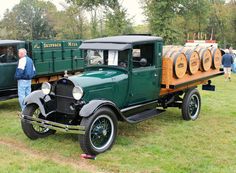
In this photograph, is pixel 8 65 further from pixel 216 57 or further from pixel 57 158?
pixel 216 57

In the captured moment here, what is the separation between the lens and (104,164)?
550 centimetres

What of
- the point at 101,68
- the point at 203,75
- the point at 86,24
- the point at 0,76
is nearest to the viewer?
the point at 101,68

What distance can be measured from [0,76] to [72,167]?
→ 4.82 m

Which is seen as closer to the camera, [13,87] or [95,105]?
[95,105]

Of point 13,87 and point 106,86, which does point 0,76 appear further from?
point 106,86

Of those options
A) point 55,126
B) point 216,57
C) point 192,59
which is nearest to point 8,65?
point 55,126

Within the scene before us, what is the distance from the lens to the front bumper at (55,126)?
18.4 ft

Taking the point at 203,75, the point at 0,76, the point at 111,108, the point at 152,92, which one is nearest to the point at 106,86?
the point at 111,108

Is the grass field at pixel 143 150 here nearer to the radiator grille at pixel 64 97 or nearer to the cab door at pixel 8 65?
the radiator grille at pixel 64 97

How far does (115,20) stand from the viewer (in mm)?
33719

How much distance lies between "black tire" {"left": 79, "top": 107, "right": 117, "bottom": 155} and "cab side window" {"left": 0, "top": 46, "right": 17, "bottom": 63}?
4.50 meters

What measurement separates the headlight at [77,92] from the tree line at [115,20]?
26563 millimetres

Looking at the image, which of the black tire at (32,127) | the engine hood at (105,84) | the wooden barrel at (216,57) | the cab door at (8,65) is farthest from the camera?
the cab door at (8,65)

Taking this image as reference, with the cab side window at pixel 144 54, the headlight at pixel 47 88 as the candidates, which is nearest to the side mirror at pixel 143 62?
the cab side window at pixel 144 54
